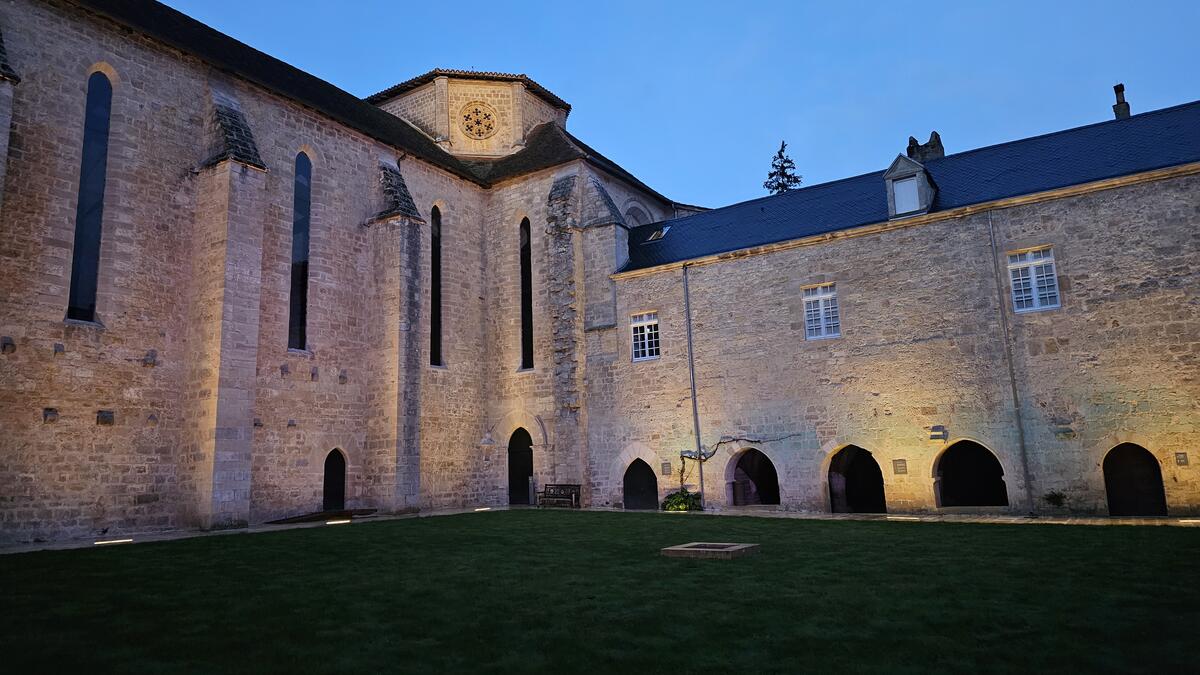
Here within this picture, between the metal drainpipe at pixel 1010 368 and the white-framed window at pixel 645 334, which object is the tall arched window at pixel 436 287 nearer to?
the white-framed window at pixel 645 334

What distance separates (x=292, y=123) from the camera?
18.6 metres

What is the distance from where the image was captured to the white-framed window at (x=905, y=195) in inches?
675

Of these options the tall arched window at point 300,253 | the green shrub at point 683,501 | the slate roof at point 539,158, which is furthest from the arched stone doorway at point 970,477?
the tall arched window at point 300,253

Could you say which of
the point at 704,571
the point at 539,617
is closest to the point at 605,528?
the point at 704,571

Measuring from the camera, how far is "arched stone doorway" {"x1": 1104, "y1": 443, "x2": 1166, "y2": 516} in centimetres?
1612

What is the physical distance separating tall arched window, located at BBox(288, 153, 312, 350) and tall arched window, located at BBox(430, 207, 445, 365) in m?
4.02

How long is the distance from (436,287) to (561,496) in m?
7.22

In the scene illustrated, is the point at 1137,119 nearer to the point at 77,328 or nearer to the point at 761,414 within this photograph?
the point at 761,414

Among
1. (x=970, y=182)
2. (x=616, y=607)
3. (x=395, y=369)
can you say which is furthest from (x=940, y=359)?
(x=395, y=369)

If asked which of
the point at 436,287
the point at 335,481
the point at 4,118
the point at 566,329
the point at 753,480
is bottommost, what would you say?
the point at 753,480

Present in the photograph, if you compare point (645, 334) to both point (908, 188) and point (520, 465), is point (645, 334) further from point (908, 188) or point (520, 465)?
point (908, 188)

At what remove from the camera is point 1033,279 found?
51.1ft

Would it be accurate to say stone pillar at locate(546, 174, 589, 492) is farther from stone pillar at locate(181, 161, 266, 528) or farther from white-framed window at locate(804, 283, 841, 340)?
stone pillar at locate(181, 161, 266, 528)

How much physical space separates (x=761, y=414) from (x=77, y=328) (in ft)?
48.8
